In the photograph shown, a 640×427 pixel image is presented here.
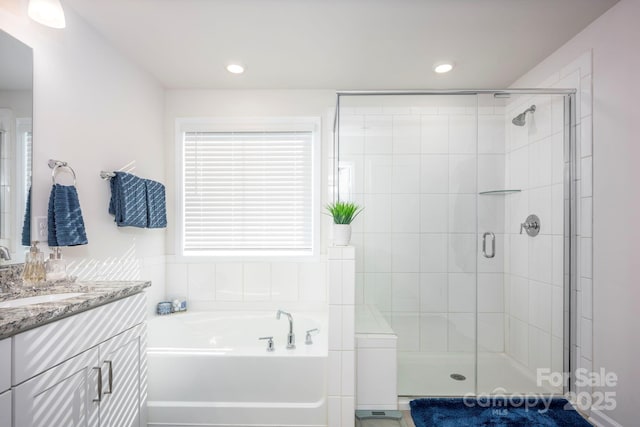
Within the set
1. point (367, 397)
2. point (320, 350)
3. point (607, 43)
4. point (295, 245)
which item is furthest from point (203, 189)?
point (607, 43)

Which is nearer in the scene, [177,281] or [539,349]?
[539,349]

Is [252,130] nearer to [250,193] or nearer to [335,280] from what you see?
[250,193]

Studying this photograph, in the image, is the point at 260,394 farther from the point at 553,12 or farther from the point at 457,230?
the point at 553,12

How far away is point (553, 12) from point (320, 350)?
92.5 inches

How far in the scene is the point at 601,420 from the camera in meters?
1.73

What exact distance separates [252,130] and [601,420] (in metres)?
3.07

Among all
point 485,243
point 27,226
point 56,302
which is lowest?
point 56,302

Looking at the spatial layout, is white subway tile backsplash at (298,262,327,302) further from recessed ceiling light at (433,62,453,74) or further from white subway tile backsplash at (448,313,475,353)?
recessed ceiling light at (433,62,453,74)

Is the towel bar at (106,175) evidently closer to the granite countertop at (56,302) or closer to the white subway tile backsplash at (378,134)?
the granite countertop at (56,302)

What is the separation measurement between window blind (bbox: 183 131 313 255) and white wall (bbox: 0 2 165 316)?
14.9 inches

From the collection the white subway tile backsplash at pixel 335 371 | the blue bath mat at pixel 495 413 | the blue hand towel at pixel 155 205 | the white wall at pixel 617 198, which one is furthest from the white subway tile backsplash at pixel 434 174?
the blue hand towel at pixel 155 205

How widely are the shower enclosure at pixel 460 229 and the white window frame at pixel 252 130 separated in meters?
0.57

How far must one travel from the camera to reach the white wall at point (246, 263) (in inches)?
105

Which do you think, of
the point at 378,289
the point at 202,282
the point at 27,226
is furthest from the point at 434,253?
the point at 27,226
